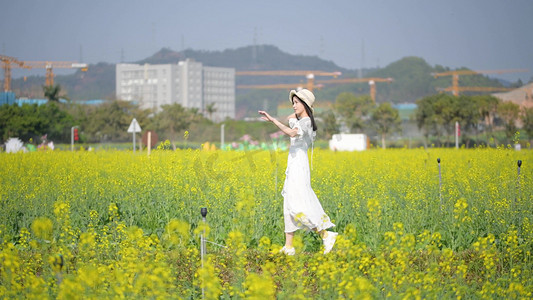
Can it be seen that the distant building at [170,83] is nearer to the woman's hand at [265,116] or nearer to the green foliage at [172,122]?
the green foliage at [172,122]

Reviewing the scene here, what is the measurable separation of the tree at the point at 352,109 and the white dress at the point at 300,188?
168ft

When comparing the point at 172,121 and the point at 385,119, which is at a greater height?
the point at 385,119

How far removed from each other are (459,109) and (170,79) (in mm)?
107982

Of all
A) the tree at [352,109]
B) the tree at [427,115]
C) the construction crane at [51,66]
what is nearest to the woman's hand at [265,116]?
Result: the tree at [427,115]

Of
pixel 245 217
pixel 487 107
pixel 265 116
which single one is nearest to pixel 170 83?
pixel 487 107

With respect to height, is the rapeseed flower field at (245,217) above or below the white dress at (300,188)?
below

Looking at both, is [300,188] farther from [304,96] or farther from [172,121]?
[172,121]

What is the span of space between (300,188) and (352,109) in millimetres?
53091

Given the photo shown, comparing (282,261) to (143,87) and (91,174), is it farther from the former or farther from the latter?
(143,87)

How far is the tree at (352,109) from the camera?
189 ft

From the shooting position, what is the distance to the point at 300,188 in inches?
263

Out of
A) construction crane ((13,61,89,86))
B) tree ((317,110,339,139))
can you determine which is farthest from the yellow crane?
tree ((317,110,339,139))

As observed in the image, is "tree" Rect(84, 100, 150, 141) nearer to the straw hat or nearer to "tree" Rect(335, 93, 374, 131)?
"tree" Rect(335, 93, 374, 131)

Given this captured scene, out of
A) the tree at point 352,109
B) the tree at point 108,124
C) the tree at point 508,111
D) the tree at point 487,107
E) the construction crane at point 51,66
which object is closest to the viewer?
the tree at point 508,111
